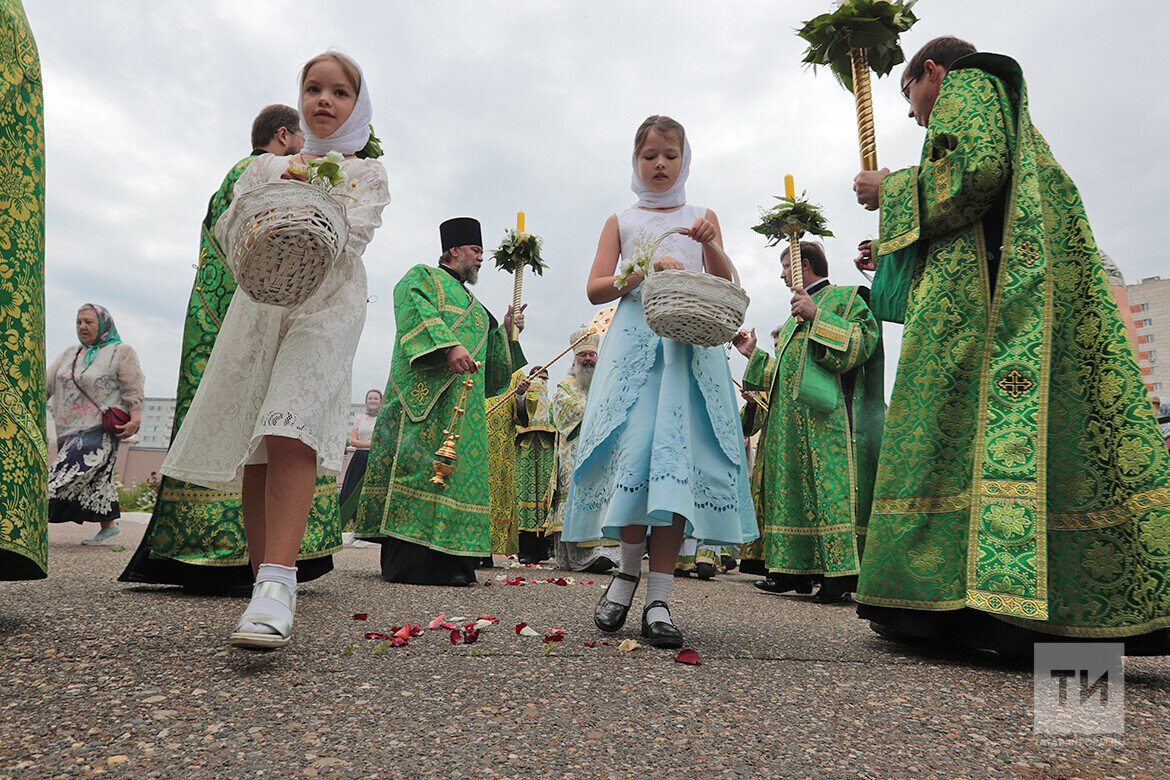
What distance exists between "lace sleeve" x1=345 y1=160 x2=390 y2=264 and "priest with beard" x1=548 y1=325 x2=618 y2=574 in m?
4.58

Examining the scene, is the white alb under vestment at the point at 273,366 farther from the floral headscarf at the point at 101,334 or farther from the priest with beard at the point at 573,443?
the floral headscarf at the point at 101,334

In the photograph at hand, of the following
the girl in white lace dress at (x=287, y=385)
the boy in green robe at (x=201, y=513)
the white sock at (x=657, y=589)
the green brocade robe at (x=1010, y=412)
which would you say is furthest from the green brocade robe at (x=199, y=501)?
the green brocade robe at (x=1010, y=412)

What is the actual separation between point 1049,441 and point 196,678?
2701 millimetres

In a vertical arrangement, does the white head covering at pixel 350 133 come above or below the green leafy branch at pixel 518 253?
below

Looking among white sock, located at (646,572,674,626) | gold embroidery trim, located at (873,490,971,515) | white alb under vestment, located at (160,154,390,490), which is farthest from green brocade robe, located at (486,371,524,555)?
gold embroidery trim, located at (873,490,971,515)

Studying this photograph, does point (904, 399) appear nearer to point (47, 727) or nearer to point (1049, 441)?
point (1049, 441)

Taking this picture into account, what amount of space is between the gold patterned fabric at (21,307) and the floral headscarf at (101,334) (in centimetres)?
544

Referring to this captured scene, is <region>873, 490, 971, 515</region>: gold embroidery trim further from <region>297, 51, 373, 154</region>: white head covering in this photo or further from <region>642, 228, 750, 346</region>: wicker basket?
<region>297, 51, 373, 154</region>: white head covering

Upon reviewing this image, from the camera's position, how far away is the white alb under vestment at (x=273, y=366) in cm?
235

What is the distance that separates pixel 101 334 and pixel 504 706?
23.4 feet

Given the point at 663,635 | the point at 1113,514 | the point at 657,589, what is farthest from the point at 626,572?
the point at 1113,514

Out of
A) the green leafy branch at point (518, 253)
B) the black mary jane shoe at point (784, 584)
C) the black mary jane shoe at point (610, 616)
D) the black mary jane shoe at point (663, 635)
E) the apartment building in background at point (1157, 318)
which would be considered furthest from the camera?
the apartment building in background at point (1157, 318)

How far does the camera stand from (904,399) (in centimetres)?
278

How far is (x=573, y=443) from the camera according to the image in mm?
7840
